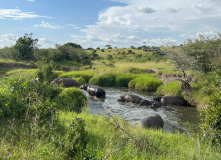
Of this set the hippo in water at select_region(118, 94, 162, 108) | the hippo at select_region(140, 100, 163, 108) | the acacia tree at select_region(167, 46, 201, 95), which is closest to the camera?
the hippo at select_region(140, 100, 163, 108)

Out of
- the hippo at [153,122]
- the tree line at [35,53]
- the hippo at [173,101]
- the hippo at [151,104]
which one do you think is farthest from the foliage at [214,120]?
the tree line at [35,53]

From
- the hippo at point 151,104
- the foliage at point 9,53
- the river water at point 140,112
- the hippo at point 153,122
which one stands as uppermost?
the foliage at point 9,53

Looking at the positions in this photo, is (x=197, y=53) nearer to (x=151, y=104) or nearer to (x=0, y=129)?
(x=151, y=104)

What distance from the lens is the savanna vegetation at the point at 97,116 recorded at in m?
4.84

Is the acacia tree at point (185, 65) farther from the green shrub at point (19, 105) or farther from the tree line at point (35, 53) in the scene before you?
the tree line at point (35, 53)

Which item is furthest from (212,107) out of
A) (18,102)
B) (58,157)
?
(18,102)

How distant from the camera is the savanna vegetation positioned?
484 cm

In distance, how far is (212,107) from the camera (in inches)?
259

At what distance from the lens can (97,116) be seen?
32.1 ft

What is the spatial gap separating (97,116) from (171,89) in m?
10.8

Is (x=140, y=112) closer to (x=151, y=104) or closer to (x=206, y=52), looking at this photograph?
(x=151, y=104)

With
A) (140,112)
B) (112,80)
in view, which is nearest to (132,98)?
(140,112)

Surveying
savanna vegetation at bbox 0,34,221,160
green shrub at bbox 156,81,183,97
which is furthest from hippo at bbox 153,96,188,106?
green shrub at bbox 156,81,183,97

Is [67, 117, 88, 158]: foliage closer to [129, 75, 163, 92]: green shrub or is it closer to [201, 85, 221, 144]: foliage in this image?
[201, 85, 221, 144]: foliage
